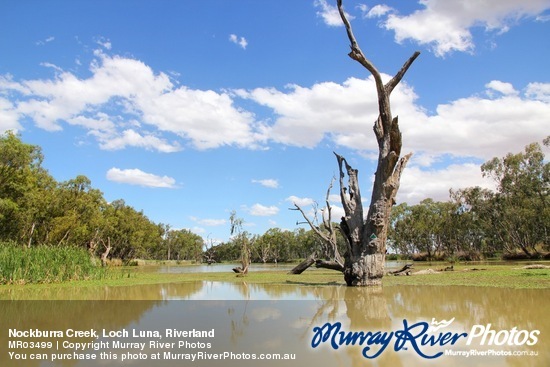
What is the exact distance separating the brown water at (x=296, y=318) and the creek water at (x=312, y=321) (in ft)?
0.06

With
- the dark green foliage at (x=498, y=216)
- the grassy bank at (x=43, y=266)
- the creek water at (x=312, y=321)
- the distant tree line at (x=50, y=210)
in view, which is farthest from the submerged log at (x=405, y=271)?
the dark green foliage at (x=498, y=216)

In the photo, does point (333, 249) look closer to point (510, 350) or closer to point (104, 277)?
point (104, 277)

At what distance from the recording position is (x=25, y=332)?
23.7 ft

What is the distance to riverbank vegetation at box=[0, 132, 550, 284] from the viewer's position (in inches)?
794

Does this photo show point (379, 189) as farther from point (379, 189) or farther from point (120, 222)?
point (120, 222)

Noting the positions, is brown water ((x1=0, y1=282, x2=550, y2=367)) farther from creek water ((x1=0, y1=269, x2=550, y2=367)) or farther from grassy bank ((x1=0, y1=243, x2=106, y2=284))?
grassy bank ((x1=0, y1=243, x2=106, y2=284))

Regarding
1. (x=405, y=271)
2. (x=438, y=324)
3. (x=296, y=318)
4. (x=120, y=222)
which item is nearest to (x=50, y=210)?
(x=120, y=222)

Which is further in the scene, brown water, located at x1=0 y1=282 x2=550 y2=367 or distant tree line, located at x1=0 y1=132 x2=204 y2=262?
distant tree line, located at x1=0 y1=132 x2=204 y2=262

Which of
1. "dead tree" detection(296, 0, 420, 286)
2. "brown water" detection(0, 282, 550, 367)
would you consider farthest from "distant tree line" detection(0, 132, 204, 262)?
"dead tree" detection(296, 0, 420, 286)

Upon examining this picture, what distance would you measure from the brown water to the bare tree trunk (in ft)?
7.08

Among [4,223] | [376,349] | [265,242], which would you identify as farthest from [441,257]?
[376,349]

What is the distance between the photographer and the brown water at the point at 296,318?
5434 mm

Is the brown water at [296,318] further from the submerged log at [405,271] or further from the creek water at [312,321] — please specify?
the submerged log at [405,271]

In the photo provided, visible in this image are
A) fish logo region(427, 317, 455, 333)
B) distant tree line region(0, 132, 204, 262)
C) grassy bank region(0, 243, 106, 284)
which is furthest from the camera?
distant tree line region(0, 132, 204, 262)
